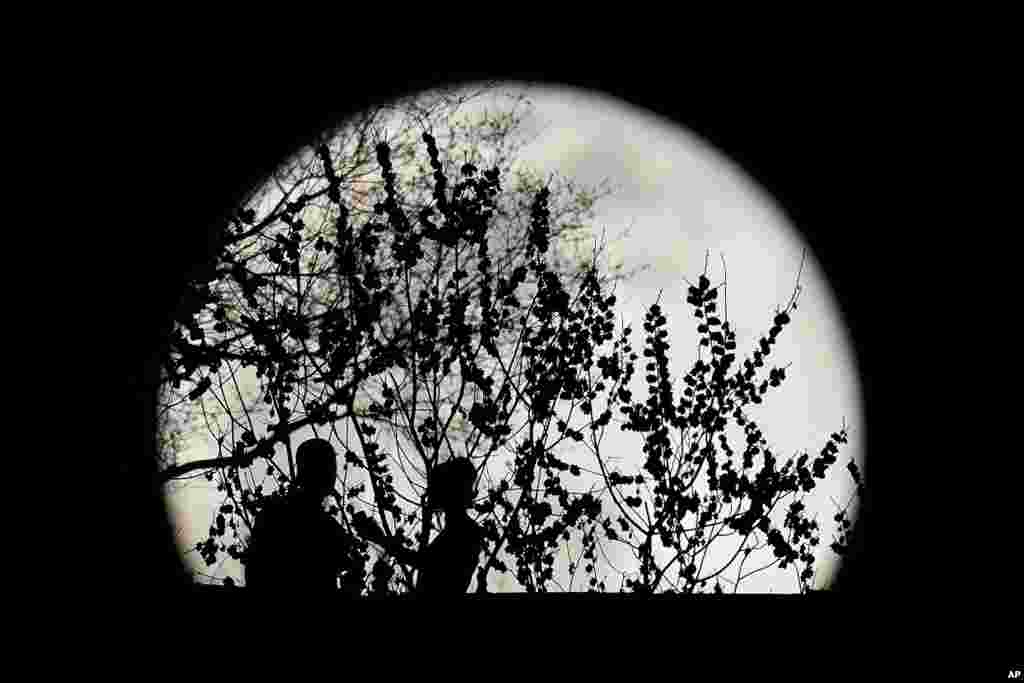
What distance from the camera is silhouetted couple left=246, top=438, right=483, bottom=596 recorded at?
3205mm

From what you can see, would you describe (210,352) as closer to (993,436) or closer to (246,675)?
(246,675)

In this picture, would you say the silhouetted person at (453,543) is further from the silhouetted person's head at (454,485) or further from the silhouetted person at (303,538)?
the silhouetted person at (303,538)

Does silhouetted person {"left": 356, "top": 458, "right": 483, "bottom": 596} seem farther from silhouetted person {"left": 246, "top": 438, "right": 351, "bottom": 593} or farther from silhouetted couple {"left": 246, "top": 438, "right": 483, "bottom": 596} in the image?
silhouetted person {"left": 246, "top": 438, "right": 351, "bottom": 593}

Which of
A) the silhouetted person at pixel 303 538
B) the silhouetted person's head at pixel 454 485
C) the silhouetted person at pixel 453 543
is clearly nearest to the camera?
the silhouetted person at pixel 303 538

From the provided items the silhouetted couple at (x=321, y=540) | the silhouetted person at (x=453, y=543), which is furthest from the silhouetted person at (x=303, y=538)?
the silhouetted person at (x=453, y=543)

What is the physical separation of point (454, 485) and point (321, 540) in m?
0.70

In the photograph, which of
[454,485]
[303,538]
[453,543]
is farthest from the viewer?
[454,485]

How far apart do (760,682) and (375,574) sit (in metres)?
3.42

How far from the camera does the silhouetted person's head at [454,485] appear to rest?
3.64m

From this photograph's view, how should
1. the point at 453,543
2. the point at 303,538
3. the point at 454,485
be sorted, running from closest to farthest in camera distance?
the point at 303,538
the point at 453,543
the point at 454,485

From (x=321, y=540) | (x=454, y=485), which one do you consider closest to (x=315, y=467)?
(x=321, y=540)

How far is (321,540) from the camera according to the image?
10.9ft

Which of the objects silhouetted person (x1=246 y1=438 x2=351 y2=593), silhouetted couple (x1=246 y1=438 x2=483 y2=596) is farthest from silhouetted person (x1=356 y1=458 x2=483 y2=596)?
silhouetted person (x1=246 y1=438 x2=351 y2=593)

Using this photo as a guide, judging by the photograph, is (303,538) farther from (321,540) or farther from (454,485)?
(454,485)
